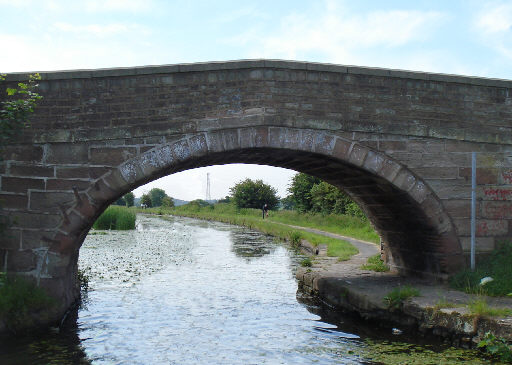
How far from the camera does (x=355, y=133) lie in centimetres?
699

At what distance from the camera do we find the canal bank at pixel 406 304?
18.1 ft

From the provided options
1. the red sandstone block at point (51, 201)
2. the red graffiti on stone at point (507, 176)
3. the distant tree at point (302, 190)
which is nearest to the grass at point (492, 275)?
the red graffiti on stone at point (507, 176)

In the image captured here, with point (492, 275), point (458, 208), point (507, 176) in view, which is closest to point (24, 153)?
point (458, 208)

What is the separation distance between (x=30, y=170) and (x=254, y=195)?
29.4m

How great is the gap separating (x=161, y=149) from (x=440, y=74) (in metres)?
3.88

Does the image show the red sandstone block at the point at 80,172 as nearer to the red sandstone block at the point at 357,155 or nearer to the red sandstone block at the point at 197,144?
the red sandstone block at the point at 197,144

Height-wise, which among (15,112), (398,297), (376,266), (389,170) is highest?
(15,112)

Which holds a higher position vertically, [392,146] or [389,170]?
[392,146]

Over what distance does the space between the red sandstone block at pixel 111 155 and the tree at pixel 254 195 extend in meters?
29.2

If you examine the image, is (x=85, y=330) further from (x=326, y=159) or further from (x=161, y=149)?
(x=326, y=159)

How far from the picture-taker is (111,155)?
6.57 m

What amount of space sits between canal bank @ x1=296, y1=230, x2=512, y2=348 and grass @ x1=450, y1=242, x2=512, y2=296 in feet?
0.60

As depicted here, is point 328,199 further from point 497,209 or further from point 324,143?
point 324,143

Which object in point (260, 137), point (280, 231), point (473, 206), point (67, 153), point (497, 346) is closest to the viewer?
point (497, 346)
